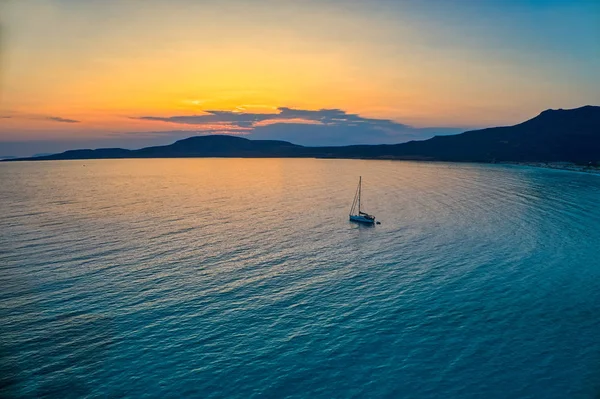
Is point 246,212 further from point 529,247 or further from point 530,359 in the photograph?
point 530,359

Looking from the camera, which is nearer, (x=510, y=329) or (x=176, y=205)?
(x=510, y=329)

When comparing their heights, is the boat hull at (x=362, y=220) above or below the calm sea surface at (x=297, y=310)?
above

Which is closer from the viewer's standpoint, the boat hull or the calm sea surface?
the calm sea surface

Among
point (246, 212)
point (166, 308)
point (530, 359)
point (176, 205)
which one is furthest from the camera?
point (176, 205)

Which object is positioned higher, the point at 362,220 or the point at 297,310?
the point at 362,220

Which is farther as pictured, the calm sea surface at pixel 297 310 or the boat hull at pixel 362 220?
the boat hull at pixel 362 220

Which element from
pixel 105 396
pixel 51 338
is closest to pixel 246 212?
pixel 51 338

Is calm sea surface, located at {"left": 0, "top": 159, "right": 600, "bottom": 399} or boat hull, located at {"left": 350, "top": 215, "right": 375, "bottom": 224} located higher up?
boat hull, located at {"left": 350, "top": 215, "right": 375, "bottom": 224}

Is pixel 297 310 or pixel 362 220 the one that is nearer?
pixel 297 310
